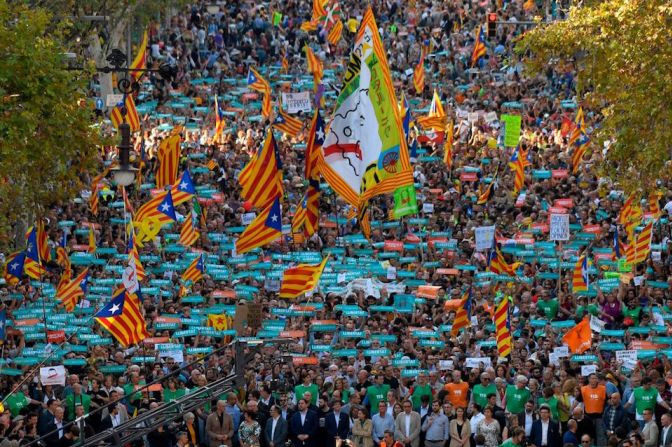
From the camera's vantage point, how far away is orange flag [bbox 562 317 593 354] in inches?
1252

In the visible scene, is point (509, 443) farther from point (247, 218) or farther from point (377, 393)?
point (247, 218)

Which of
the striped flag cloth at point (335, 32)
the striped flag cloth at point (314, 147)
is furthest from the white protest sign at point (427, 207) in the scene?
the striped flag cloth at point (335, 32)

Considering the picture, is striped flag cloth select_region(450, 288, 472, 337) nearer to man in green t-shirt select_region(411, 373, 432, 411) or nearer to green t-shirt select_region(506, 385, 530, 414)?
man in green t-shirt select_region(411, 373, 432, 411)

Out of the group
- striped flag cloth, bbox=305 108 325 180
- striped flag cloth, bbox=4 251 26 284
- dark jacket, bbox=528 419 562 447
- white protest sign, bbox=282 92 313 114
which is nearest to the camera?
dark jacket, bbox=528 419 562 447

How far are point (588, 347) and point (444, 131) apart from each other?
645 inches

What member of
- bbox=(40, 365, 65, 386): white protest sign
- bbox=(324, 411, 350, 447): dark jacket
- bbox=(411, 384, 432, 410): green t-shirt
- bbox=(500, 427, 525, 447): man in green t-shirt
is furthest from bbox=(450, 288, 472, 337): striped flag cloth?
bbox=(40, 365, 65, 386): white protest sign

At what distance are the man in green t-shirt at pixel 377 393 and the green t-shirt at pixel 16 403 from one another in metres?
4.96

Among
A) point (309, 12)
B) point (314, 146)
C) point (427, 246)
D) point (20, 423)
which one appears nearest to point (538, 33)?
point (314, 146)

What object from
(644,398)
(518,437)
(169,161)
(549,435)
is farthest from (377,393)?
(169,161)

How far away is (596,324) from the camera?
32.9m

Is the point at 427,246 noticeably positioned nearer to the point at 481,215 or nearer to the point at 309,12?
the point at 481,215

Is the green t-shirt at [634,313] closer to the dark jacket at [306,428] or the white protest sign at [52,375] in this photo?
the dark jacket at [306,428]

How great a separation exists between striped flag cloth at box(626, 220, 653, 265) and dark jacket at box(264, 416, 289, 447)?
9008mm

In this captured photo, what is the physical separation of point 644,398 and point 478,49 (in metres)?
28.8
